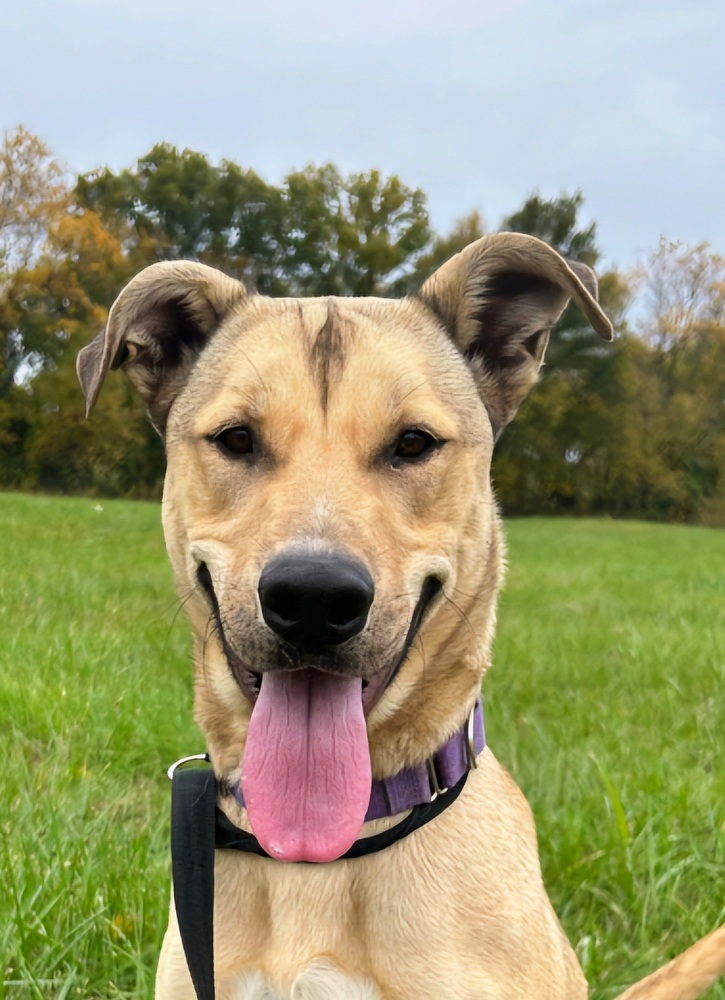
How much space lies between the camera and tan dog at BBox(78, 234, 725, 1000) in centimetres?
205

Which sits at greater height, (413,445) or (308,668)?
(413,445)

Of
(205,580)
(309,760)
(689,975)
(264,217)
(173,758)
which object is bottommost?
(173,758)

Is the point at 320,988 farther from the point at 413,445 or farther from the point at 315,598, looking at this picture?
the point at 413,445

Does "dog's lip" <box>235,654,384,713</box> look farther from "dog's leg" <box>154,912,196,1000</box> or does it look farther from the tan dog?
"dog's leg" <box>154,912,196,1000</box>

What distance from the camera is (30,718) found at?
4.71 meters

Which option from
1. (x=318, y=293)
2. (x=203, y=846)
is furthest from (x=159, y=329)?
(x=318, y=293)

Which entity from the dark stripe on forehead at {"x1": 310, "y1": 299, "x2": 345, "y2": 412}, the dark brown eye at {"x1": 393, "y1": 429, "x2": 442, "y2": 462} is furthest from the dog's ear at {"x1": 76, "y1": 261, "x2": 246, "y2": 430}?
the dark brown eye at {"x1": 393, "y1": 429, "x2": 442, "y2": 462}

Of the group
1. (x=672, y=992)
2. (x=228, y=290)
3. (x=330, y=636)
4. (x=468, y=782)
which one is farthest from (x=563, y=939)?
(x=228, y=290)

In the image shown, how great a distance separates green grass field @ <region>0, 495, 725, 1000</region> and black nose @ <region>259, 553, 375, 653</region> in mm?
1602

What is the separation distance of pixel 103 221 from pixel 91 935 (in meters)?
37.7

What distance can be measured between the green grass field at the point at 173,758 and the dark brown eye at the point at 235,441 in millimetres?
1738

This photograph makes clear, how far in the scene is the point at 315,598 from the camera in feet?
6.24

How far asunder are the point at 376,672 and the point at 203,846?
63 centimetres

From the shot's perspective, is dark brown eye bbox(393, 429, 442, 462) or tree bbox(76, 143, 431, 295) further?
tree bbox(76, 143, 431, 295)
